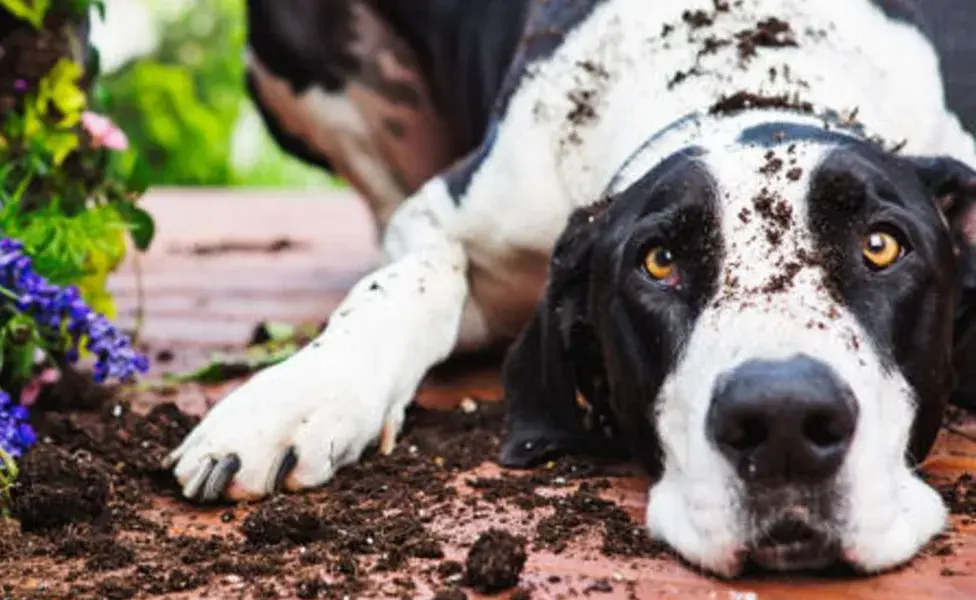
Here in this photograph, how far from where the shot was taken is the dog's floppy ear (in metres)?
2.79

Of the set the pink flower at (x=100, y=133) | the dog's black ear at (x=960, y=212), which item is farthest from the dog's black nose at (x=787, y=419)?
the pink flower at (x=100, y=133)

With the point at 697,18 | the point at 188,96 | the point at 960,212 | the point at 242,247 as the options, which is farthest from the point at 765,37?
the point at 188,96

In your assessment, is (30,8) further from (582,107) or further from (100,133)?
(582,107)

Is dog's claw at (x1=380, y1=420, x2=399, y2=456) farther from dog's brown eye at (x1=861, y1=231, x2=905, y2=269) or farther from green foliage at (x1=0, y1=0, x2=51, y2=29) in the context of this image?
green foliage at (x1=0, y1=0, x2=51, y2=29)

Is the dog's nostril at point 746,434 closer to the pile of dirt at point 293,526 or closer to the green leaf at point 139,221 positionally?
the pile of dirt at point 293,526

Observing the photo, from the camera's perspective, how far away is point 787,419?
2.10 metres

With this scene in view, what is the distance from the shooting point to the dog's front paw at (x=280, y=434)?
2.71m

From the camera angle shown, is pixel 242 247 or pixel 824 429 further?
pixel 242 247

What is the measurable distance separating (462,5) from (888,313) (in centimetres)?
228

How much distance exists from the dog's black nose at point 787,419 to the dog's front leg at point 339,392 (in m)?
0.85

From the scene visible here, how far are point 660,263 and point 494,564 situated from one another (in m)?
0.56

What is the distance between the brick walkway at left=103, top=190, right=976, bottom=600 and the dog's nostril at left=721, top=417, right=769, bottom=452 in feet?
0.63

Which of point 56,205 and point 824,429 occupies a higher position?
point 824,429

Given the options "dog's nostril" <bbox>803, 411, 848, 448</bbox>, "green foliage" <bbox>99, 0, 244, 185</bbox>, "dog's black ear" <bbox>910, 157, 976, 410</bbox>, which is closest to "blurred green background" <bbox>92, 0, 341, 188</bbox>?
"green foliage" <bbox>99, 0, 244, 185</bbox>
